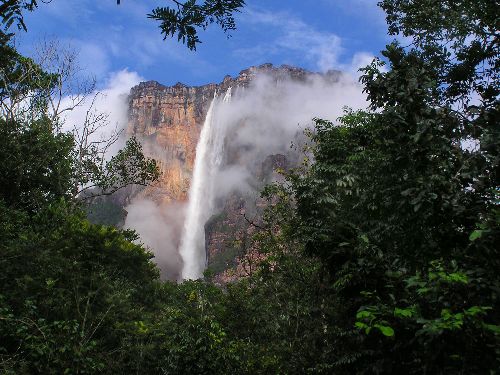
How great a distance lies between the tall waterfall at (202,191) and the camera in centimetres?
10412

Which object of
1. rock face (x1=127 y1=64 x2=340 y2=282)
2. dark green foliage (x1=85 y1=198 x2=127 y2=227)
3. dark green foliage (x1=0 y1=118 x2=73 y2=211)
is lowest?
dark green foliage (x1=0 y1=118 x2=73 y2=211)

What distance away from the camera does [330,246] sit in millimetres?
4531

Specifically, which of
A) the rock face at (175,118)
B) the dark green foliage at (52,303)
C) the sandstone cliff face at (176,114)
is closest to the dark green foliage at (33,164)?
the dark green foliage at (52,303)

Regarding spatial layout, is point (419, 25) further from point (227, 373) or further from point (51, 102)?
point (51, 102)

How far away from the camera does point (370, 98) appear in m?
4.98

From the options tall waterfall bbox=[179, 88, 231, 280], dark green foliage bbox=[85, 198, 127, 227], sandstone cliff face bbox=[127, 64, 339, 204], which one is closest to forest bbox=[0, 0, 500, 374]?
dark green foliage bbox=[85, 198, 127, 227]

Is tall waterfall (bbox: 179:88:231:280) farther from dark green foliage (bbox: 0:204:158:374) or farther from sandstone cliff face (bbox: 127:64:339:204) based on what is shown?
dark green foliage (bbox: 0:204:158:374)

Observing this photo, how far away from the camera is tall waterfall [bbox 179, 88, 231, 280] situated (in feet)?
342

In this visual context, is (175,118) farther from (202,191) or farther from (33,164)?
(33,164)

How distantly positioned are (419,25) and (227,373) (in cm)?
772

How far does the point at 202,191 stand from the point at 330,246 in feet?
362

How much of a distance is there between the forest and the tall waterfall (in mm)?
82185

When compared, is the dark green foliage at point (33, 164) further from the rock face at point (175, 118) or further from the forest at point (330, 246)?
the rock face at point (175, 118)

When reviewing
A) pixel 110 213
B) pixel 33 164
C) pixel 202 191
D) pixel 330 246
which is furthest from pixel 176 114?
pixel 330 246
